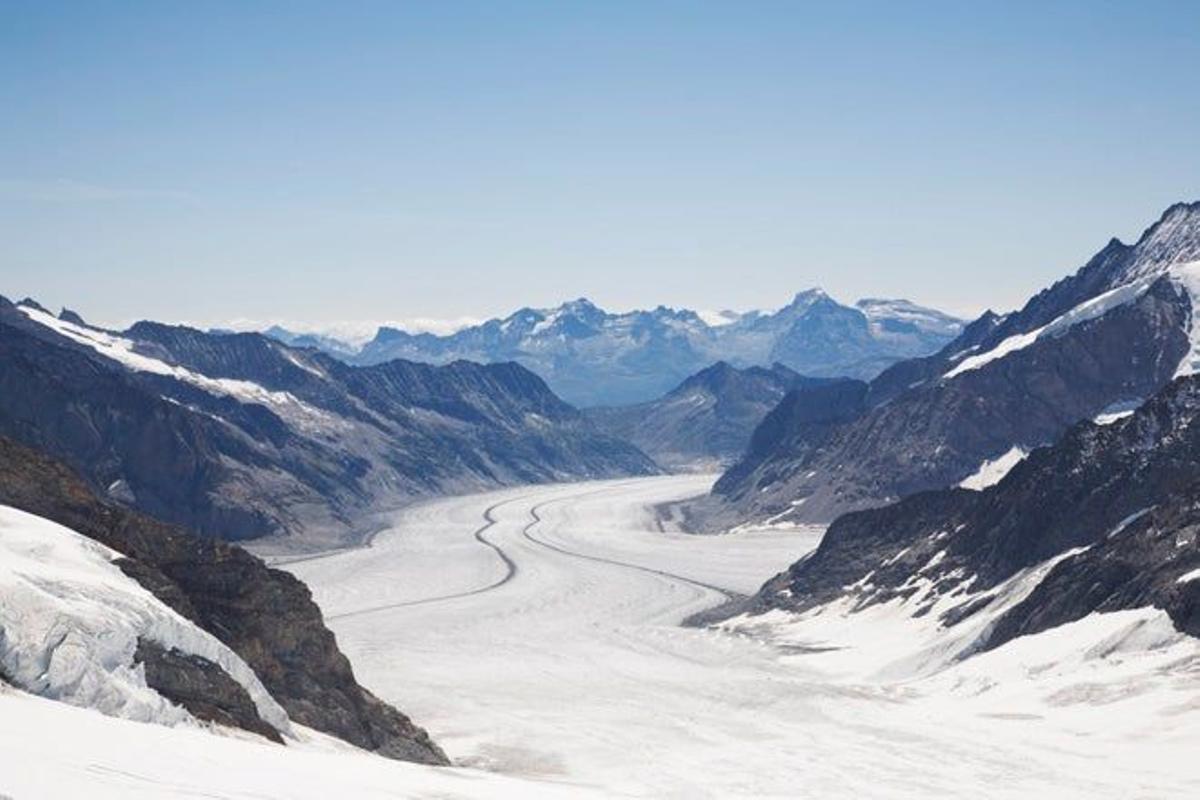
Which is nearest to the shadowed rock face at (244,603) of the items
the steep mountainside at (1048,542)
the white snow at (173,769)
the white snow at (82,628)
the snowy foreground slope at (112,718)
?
the white snow at (82,628)

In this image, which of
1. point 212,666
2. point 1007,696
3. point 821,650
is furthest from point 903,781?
point 821,650

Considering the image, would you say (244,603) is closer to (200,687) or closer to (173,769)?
(200,687)

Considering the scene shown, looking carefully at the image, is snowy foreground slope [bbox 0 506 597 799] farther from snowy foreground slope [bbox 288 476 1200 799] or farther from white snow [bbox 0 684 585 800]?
snowy foreground slope [bbox 288 476 1200 799]

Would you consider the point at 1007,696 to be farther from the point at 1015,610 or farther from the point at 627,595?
the point at 627,595

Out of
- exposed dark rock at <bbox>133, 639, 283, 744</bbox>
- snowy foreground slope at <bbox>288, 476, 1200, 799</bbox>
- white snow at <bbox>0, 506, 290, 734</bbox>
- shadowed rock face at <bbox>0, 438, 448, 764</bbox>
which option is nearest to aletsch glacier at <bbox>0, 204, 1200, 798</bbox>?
white snow at <bbox>0, 506, 290, 734</bbox>

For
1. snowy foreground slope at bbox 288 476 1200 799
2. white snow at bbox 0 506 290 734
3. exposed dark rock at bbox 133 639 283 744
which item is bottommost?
snowy foreground slope at bbox 288 476 1200 799

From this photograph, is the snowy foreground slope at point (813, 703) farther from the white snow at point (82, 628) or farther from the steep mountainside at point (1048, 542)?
the white snow at point (82, 628)
